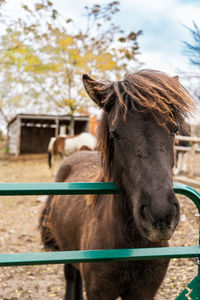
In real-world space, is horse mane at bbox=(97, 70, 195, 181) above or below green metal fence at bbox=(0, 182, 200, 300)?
above

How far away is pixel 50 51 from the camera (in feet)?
38.4

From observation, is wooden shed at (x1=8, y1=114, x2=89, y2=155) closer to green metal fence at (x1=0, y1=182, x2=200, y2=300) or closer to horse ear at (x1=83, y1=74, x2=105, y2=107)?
horse ear at (x1=83, y1=74, x2=105, y2=107)

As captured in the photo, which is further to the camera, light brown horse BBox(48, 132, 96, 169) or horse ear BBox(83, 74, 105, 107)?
light brown horse BBox(48, 132, 96, 169)

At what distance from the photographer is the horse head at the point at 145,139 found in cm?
124

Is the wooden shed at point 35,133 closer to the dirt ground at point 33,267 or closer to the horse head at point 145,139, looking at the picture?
the dirt ground at point 33,267

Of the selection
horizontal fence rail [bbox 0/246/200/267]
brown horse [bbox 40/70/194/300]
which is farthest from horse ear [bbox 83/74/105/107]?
horizontal fence rail [bbox 0/246/200/267]

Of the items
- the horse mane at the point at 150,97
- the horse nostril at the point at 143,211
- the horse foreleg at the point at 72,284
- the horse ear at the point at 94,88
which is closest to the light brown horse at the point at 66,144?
the horse foreleg at the point at 72,284

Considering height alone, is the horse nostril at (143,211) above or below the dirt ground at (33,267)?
above

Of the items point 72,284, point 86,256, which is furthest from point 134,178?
point 72,284

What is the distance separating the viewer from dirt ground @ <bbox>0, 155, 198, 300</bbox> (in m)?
3.47

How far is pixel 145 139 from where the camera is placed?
4.74 feet

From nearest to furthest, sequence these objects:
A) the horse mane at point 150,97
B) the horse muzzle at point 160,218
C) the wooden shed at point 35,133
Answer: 1. the horse muzzle at point 160,218
2. the horse mane at point 150,97
3. the wooden shed at point 35,133

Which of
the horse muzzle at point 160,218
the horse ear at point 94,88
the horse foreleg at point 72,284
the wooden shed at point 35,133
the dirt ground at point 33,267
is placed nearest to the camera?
the horse muzzle at point 160,218

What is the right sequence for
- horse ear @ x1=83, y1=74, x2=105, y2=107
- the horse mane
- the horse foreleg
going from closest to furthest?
the horse mane, horse ear @ x1=83, y1=74, x2=105, y2=107, the horse foreleg
